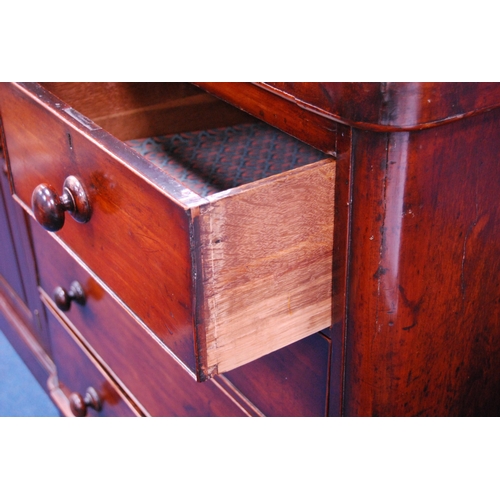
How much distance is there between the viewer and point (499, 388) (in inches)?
30.1

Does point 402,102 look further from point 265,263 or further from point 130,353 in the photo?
point 130,353

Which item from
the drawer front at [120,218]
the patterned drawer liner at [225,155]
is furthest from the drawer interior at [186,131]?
the drawer front at [120,218]

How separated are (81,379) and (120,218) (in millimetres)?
628

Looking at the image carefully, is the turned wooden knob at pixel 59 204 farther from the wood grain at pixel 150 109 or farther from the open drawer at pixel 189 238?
the wood grain at pixel 150 109

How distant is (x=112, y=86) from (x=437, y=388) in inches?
19.9

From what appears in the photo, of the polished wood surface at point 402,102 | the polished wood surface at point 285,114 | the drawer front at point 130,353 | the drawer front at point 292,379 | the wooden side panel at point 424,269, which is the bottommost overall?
the drawer front at point 130,353

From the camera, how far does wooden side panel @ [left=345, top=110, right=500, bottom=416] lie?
0.54m

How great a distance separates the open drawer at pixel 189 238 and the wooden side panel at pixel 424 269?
4 cm

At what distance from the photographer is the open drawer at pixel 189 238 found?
52cm

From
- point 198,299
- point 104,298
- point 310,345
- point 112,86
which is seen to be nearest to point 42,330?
point 104,298

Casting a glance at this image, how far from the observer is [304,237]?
572 millimetres

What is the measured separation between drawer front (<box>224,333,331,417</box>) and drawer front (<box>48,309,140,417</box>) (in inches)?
10.8

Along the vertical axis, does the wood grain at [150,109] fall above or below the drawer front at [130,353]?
above
